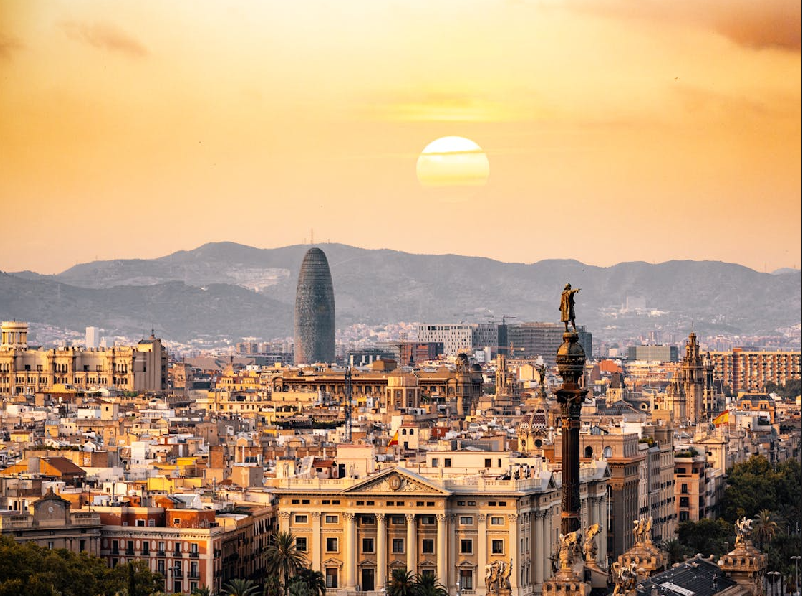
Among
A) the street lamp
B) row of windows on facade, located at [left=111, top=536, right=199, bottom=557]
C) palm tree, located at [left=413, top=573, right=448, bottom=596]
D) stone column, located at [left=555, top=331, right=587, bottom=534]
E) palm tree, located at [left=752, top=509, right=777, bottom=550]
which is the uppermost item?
stone column, located at [left=555, top=331, right=587, bottom=534]

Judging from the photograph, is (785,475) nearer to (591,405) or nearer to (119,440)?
(119,440)

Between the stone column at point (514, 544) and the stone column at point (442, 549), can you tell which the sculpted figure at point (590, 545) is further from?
the stone column at point (442, 549)

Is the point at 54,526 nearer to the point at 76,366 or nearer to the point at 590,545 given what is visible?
the point at 590,545

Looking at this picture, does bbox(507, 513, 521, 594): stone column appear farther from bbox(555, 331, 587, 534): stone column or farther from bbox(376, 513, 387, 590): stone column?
bbox(555, 331, 587, 534): stone column

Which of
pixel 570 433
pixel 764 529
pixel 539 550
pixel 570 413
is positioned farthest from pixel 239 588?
pixel 764 529

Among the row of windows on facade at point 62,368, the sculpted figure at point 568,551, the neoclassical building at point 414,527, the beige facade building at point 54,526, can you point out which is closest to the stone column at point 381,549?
the neoclassical building at point 414,527

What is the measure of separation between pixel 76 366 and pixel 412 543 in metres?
116

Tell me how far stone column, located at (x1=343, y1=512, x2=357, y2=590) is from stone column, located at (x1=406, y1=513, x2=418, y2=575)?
4.50 feet

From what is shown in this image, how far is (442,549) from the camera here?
207ft

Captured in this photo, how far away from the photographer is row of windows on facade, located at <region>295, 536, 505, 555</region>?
6309 centimetres

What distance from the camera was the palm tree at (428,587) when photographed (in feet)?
185

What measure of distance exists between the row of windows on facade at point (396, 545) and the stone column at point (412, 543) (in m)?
0.28

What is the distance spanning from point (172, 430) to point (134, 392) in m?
58.8

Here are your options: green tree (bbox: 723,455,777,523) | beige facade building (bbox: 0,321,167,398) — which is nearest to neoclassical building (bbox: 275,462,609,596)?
green tree (bbox: 723,455,777,523)
